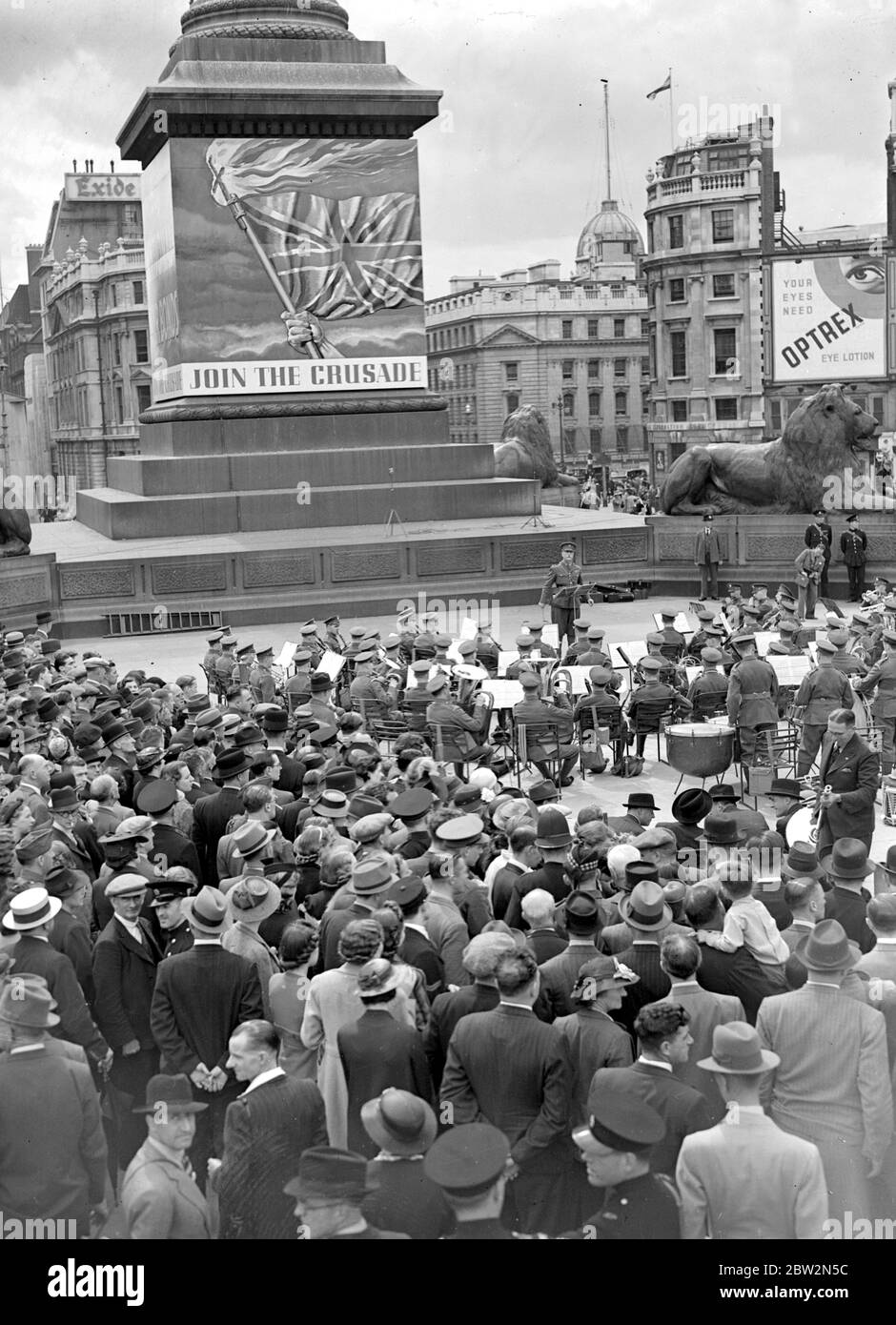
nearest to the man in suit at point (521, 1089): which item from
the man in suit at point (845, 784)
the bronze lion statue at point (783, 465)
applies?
the man in suit at point (845, 784)

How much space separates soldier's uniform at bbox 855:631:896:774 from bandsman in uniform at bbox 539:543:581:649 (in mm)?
7244

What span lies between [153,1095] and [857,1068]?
2.51m

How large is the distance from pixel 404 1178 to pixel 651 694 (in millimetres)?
9792

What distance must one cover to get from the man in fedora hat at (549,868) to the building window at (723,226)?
70449 millimetres

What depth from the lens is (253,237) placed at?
3167 cm

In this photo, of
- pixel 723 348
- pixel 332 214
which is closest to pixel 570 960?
pixel 332 214

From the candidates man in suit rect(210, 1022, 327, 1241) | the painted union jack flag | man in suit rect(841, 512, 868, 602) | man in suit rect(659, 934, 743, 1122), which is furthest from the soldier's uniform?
the painted union jack flag

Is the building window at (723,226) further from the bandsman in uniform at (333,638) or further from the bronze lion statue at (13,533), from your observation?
the bandsman in uniform at (333,638)

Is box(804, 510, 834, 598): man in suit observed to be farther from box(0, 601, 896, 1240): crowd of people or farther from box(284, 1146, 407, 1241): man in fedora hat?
box(284, 1146, 407, 1241): man in fedora hat

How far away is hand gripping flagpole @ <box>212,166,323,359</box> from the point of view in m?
31.5

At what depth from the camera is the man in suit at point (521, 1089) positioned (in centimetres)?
556

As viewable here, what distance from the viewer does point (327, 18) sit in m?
33.4

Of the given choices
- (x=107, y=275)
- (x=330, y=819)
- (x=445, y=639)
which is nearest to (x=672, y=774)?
(x=445, y=639)

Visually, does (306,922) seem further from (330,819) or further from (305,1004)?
(330,819)
